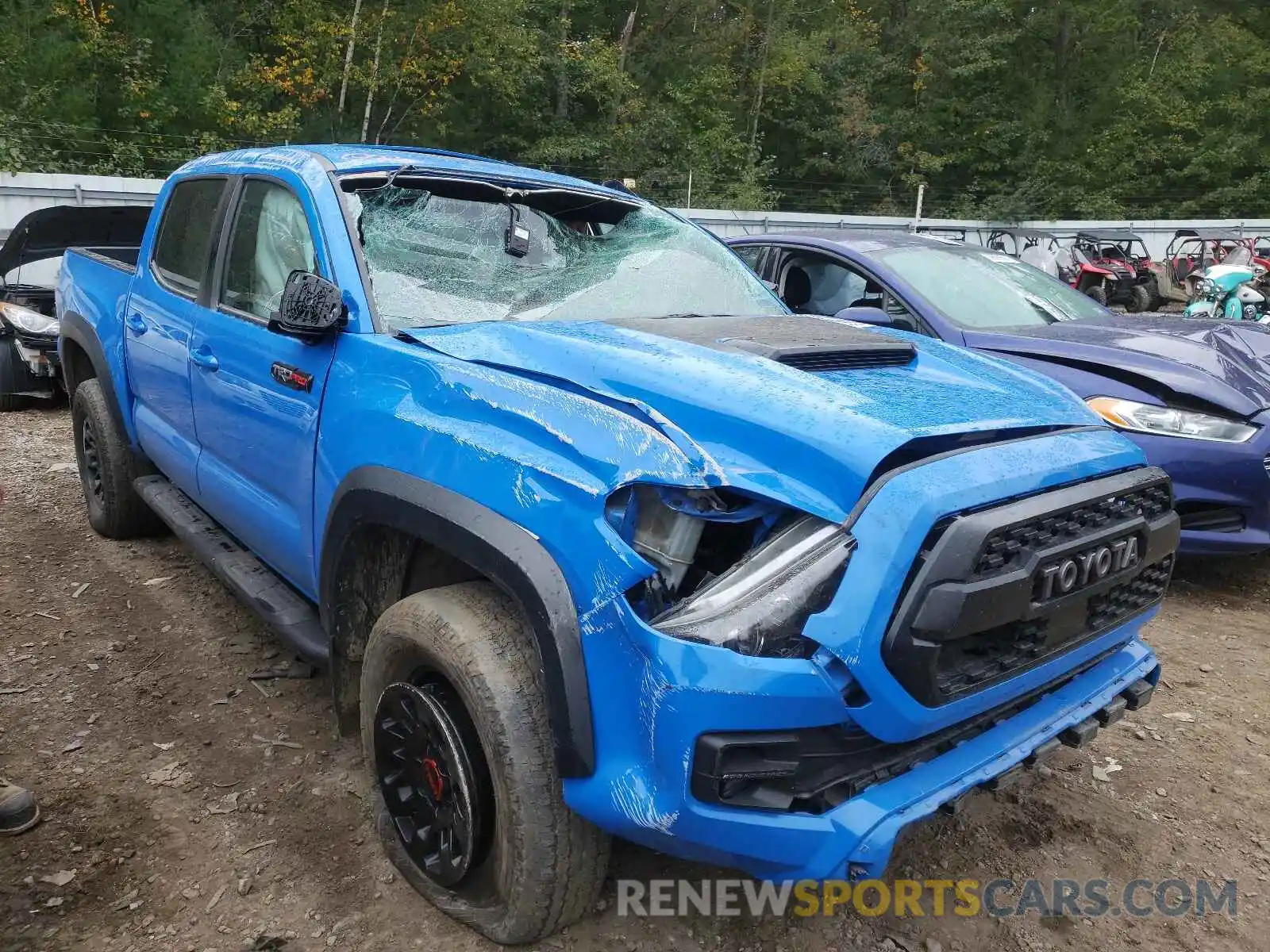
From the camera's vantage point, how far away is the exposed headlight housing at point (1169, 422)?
4023 mm

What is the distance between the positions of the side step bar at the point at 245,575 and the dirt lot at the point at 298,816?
451 millimetres

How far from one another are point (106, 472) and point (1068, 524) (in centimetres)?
437

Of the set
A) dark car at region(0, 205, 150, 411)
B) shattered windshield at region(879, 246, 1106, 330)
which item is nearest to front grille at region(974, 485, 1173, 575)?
shattered windshield at region(879, 246, 1106, 330)

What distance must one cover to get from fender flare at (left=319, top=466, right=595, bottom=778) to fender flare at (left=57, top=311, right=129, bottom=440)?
104 inches

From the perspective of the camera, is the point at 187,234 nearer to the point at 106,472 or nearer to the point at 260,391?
the point at 260,391

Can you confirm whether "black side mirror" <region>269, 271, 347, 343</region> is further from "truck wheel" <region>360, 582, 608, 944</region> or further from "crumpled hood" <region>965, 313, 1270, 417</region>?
"crumpled hood" <region>965, 313, 1270, 417</region>

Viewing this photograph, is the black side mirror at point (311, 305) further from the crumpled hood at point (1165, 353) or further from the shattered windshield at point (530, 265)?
the crumpled hood at point (1165, 353)

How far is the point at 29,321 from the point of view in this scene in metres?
7.15

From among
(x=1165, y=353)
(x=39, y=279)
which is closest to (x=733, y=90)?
(x=39, y=279)

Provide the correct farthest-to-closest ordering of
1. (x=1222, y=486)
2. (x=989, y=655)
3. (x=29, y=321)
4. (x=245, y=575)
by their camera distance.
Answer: (x=29, y=321), (x=1222, y=486), (x=245, y=575), (x=989, y=655)

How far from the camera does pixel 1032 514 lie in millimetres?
1797

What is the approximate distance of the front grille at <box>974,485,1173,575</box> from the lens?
1736 millimetres

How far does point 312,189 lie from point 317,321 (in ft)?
1.97

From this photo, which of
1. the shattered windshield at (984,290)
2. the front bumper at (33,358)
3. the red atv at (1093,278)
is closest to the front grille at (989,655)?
the shattered windshield at (984,290)
